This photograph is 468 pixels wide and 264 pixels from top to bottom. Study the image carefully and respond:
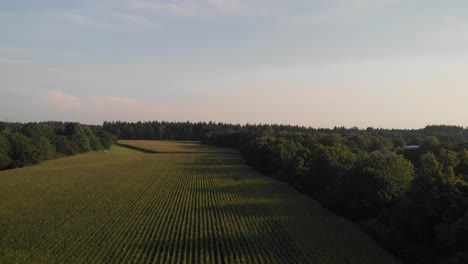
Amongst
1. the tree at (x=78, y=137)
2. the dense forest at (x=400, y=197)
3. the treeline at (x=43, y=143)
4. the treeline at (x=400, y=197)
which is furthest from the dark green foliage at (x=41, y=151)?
the treeline at (x=400, y=197)

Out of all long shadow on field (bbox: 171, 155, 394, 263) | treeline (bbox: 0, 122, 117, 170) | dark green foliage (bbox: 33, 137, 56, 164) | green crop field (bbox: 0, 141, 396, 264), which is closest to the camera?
green crop field (bbox: 0, 141, 396, 264)

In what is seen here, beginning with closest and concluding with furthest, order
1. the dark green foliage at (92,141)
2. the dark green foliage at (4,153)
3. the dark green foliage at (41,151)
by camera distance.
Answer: the dark green foliage at (4,153)
the dark green foliage at (41,151)
the dark green foliage at (92,141)

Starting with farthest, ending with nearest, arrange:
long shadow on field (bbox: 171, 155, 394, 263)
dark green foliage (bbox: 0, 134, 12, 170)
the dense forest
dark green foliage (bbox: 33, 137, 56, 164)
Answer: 1. dark green foliage (bbox: 33, 137, 56, 164)
2. dark green foliage (bbox: 0, 134, 12, 170)
3. long shadow on field (bbox: 171, 155, 394, 263)
4. the dense forest

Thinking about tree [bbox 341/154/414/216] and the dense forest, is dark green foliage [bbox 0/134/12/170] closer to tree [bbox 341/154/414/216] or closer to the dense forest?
the dense forest

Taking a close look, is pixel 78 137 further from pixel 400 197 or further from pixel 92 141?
pixel 400 197

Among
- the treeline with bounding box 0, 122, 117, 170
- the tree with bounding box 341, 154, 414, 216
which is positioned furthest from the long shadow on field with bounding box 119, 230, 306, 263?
the treeline with bounding box 0, 122, 117, 170

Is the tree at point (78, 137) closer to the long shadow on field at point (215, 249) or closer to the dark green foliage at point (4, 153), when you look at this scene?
the dark green foliage at point (4, 153)

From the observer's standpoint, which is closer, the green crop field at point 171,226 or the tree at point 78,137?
the green crop field at point 171,226
